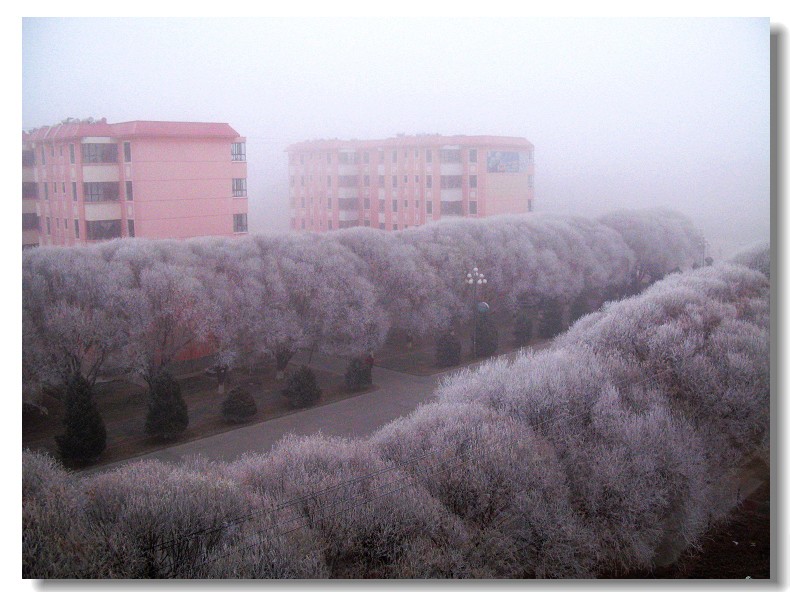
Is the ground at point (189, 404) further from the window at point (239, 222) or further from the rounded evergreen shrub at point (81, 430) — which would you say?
the window at point (239, 222)

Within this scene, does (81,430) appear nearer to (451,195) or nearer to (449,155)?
(451,195)

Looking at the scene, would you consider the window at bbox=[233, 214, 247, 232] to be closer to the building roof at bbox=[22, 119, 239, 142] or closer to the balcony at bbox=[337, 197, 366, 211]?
the building roof at bbox=[22, 119, 239, 142]

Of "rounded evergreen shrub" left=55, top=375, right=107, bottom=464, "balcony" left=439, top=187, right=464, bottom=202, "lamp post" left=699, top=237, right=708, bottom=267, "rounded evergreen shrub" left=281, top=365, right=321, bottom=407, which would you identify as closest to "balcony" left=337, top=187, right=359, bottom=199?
"balcony" left=439, top=187, right=464, bottom=202

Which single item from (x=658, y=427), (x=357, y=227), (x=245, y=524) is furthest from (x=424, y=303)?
(x=245, y=524)

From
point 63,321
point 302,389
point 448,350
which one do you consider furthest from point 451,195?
point 63,321

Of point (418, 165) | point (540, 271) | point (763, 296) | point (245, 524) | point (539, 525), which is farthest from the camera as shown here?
point (540, 271)

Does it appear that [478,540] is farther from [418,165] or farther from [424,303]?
[418,165]

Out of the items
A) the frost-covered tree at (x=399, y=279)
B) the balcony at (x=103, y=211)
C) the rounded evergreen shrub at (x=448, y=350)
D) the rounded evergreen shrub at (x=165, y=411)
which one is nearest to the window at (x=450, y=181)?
the frost-covered tree at (x=399, y=279)
